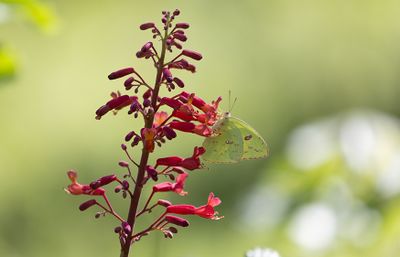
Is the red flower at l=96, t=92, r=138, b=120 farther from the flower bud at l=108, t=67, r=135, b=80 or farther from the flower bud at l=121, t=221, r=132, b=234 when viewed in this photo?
the flower bud at l=121, t=221, r=132, b=234

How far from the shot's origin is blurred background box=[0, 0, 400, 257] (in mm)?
4602

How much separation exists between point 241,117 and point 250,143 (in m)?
8.42

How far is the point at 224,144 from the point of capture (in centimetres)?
388

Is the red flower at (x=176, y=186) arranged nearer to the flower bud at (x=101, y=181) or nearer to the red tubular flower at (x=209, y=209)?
the red tubular flower at (x=209, y=209)

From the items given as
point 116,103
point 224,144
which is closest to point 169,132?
point 116,103

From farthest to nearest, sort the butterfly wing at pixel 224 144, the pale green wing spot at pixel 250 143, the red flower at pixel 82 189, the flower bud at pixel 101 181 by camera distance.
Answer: the pale green wing spot at pixel 250 143, the butterfly wing at pixel 224 144, the red flower at pixel 82 189, the flower bud at pixel 101 181

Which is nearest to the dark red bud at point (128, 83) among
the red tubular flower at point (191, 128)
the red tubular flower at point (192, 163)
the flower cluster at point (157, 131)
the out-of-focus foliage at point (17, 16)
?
the flower cluster at point (157, 131)

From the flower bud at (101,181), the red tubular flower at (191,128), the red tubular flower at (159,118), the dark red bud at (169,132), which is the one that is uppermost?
the red tubular flower at (191,128)

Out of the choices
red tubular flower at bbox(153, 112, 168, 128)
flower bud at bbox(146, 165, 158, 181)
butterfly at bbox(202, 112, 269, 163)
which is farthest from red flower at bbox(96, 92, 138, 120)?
butterfly at bbox(202, 112, 269, 163)

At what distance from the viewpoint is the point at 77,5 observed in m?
15.9

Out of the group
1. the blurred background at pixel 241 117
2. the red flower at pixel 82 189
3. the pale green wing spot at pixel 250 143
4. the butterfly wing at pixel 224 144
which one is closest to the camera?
the red flower at pixel 82 189

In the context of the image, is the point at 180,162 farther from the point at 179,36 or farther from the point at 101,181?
the point at 179,36

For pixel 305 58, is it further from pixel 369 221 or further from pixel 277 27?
pixel 369 221

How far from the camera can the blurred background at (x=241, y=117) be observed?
4602 millimetres
